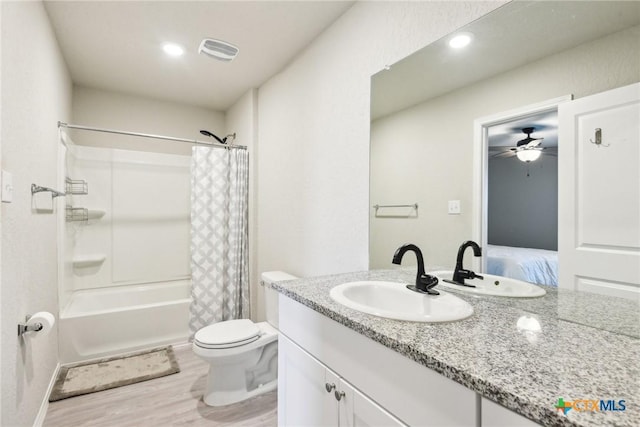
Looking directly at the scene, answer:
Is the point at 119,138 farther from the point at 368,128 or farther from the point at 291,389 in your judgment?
the point at 291,389

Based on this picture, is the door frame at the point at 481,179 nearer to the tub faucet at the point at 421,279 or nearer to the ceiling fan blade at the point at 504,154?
the ceiling fan blade at the point at 504,154

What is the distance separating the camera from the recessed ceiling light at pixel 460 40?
1.30 metres

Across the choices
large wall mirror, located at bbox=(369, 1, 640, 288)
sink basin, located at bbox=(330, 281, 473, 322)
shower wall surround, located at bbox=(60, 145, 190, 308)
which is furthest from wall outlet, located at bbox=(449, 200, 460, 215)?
shower wall surround, located at bbox=(60, 145, 190, 308)

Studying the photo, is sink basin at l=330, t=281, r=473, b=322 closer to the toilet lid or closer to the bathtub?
the toilet lid

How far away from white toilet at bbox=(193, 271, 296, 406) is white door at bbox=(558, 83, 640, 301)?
171 centimetres

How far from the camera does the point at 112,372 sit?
2338 mm

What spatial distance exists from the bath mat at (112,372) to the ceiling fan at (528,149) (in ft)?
8.57

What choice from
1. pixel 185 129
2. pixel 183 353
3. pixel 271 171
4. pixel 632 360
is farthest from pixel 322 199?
pixel 185 129

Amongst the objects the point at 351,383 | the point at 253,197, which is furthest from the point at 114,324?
the point at 351,383

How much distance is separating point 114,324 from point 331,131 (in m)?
2.41

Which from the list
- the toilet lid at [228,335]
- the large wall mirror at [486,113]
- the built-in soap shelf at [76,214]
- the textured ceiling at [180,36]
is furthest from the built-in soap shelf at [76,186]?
the large wall mirror at [486,113]

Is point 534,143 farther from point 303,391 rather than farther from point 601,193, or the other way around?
point 303,391

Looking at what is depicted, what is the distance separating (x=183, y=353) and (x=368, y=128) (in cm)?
244

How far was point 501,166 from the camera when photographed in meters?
1.14
